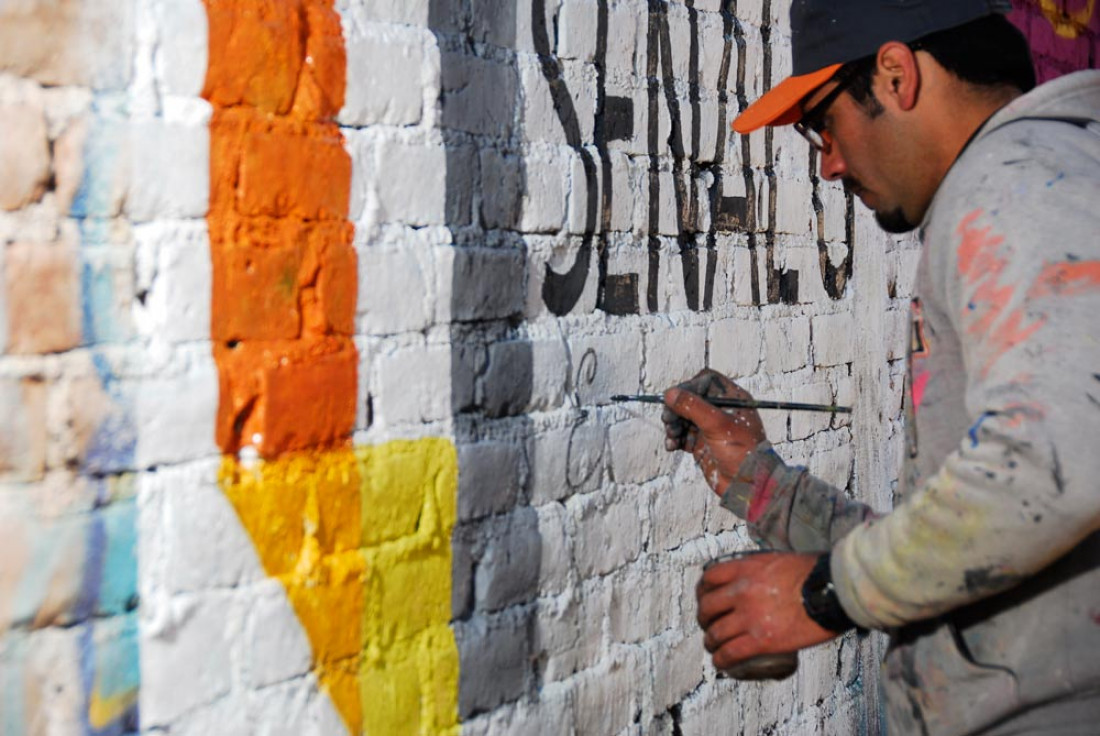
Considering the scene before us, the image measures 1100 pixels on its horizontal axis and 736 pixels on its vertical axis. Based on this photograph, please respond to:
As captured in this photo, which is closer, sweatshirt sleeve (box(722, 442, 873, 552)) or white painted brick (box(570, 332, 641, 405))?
sweatshirt sleeve (box(722, 442, 873, 552))

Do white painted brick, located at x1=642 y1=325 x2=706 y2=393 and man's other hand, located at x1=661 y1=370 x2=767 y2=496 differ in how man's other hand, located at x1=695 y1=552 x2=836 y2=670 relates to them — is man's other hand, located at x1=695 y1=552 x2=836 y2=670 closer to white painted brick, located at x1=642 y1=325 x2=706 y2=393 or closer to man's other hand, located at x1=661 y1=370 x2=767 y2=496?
man's other hand, located at x1=661 y1=370 x2=767 y2=496

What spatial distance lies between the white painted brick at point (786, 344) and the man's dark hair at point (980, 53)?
147 cm

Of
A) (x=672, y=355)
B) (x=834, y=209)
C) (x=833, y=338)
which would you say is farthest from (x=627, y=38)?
(x=833, y=338)

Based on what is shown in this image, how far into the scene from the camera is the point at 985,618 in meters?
1.60

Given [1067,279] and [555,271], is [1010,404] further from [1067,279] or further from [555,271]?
[555,271]

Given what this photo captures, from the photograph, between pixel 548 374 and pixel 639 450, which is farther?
pixel 639 450

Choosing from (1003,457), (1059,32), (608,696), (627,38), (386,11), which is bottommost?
Result: (608,696)

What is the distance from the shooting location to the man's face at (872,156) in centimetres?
177

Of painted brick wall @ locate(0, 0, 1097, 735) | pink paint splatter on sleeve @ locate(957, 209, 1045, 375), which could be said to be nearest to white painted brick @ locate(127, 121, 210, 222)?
painted brick wall @ locate(0, 0, 1097, 735)

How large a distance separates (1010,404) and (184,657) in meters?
1.24

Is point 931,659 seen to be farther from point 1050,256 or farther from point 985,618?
point 1050,256

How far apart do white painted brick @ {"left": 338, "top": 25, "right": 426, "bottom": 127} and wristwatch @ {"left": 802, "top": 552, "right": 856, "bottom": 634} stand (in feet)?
3.55

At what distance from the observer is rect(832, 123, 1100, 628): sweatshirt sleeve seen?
1337 mm

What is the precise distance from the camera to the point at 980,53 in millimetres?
1713
